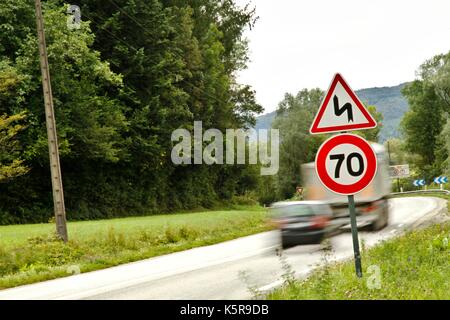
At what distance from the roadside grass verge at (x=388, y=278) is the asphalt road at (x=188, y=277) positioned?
22.9 inches

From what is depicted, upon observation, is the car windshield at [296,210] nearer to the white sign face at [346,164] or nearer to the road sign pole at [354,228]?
the road sign pole at [354,228]

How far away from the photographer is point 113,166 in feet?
136

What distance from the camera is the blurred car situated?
16516mm

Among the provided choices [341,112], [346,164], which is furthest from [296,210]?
[346,164]

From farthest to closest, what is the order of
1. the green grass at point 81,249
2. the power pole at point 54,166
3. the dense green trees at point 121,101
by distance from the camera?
the dense green trees at point 121,101
the power pole at point 54,166
the green grass at point 81,249

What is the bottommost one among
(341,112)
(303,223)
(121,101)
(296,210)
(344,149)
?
(303,223)

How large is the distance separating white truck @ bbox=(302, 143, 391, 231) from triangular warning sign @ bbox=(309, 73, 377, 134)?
1027cm

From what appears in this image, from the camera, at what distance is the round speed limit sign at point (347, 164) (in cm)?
806

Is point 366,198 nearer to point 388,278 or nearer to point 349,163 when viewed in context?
point 388,278

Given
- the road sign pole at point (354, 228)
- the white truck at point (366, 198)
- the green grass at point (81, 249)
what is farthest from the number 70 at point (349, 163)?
the white truck at point (366, 198)

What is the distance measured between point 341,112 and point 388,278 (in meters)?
2.69

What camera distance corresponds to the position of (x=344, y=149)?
8203 mm
